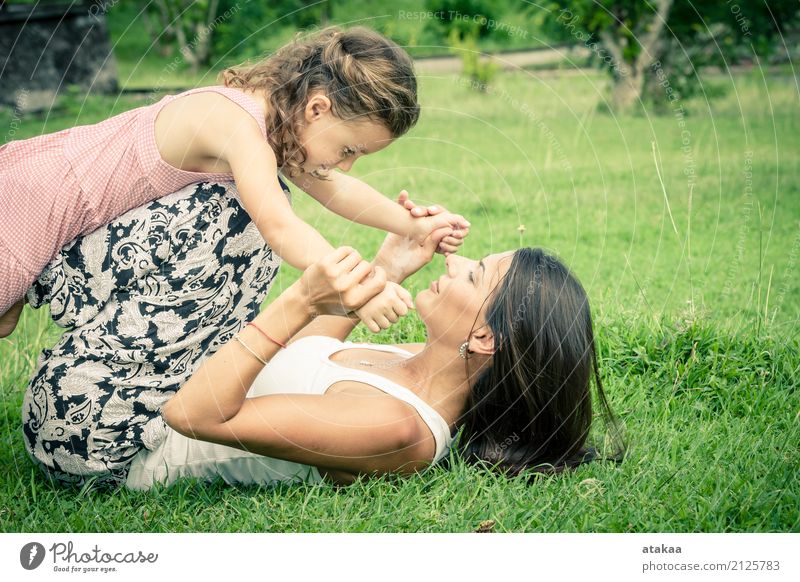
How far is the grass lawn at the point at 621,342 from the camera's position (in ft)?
7.13

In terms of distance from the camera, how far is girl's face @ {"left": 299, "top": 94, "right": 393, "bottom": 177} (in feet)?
7.38

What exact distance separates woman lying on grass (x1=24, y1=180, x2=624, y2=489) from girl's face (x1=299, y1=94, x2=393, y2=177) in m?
0.24

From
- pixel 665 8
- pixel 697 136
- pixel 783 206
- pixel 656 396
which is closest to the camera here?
pixel 656 396

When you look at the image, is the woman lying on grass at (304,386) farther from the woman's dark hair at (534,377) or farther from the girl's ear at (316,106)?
the girl's ear at (316,106)

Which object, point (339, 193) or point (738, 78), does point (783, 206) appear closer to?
point (339, 193)

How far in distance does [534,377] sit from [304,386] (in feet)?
1.88

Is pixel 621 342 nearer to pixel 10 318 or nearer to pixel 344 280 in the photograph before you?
pixel 344 280

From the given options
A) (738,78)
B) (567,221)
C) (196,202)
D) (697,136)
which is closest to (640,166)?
(697,136)

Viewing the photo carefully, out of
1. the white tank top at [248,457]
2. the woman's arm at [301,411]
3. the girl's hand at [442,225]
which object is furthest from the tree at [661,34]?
the woman's arm at [301,411]

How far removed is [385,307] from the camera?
1805mm

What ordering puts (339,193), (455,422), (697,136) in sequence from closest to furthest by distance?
(455,422) < (339,193) < (697,136)

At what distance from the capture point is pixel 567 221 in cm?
440

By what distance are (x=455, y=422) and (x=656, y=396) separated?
82cm
